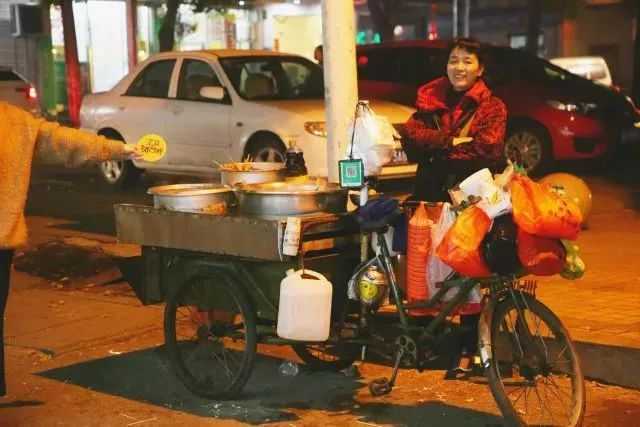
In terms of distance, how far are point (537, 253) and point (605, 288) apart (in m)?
3.00

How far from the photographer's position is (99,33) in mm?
31484

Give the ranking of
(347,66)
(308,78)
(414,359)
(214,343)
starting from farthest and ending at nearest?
(308,78)
(347,66)
(214,343)
(414,359)

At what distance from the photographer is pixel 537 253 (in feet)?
16.2

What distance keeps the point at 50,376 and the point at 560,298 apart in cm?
332

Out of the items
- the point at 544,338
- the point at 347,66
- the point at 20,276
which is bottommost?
the point at 20,276

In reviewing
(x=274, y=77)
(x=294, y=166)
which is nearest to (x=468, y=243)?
(x=294, y=166)

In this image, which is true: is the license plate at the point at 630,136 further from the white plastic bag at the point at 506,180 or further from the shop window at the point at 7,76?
the shop window at the point at 7,76

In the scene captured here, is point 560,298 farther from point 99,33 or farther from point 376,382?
point 99,33

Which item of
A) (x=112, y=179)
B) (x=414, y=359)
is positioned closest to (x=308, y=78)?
(x=112, y=179)

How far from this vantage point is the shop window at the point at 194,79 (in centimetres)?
1341

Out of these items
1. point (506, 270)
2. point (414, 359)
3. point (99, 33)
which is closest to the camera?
point (506, 270)

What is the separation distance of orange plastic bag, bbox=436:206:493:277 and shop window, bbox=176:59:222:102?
334 inches

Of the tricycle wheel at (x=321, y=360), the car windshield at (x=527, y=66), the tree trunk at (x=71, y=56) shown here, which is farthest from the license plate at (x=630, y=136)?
the tree trunk at (x=71, y=56)

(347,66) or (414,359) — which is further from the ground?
(347,66)
